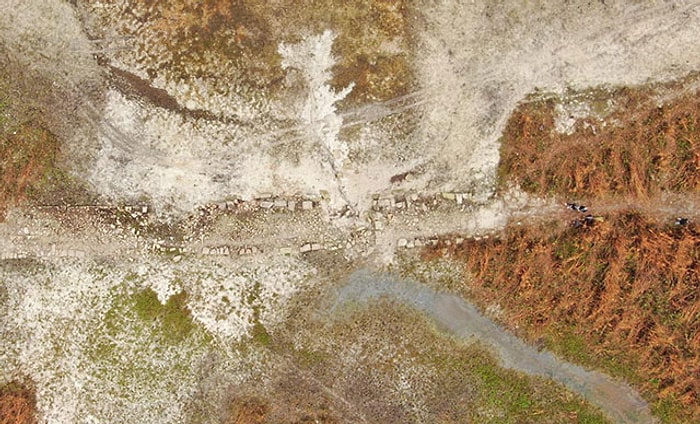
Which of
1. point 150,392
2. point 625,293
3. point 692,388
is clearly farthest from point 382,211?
point 692,388

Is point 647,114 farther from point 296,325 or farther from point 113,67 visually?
point 113,67

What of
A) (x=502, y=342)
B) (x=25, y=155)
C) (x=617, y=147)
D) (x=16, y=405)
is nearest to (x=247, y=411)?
(x=16, y=405)

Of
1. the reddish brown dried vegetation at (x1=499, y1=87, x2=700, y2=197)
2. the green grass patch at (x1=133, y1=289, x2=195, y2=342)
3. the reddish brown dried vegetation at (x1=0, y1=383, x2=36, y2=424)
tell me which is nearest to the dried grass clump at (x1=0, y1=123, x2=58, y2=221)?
the green grass patch at (x1=133, y1=289, x2=195, y2=342)

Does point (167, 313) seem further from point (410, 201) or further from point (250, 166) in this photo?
point (410, 201)

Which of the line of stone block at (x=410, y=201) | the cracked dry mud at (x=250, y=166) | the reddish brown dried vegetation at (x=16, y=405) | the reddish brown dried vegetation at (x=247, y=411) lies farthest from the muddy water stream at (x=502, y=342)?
the reddish brown dried vegetation at (x=16, y=405)

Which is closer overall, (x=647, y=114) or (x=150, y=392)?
(x=647, y=114)

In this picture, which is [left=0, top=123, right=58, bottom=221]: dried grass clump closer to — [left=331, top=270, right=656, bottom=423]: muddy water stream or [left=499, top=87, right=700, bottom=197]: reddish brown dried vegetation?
[left=331, top=270, right=656, bottom=423]: muddy water stream
